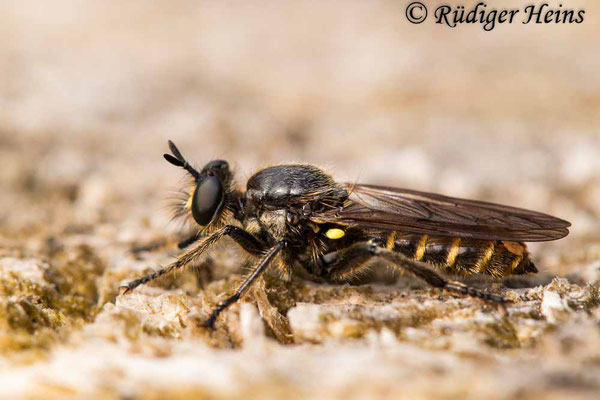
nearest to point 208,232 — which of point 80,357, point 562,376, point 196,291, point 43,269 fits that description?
point 196,291

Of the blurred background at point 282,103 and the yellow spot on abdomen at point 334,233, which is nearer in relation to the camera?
the yellow spot on abdomen at point 334,233

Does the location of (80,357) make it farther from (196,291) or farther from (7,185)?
(7,185)

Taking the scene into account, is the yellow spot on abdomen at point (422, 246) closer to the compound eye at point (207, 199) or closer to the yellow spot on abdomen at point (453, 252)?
the yellow spot on abdomen at point (453, 252)

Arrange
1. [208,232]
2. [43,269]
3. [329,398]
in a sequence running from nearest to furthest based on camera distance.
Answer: [329,398]
[43,269]
[208,232]

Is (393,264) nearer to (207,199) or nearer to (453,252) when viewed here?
(453,252)

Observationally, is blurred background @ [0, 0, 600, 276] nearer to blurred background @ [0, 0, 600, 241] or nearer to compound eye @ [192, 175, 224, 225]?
blurred background @ [0, 0, 600, 241]

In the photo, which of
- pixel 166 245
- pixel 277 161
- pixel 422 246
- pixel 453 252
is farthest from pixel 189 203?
pixel 453 252

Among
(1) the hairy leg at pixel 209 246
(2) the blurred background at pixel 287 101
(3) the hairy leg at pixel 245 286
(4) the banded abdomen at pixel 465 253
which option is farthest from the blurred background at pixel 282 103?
(3) the hairy leg at pixel 245 286
